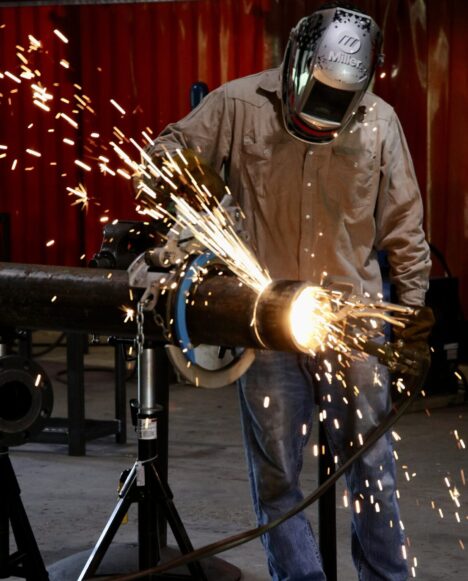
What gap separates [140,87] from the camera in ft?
29.9

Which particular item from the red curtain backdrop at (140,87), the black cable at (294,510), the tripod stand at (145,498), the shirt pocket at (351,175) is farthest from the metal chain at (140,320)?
the red curtain backdrop at (140,87)

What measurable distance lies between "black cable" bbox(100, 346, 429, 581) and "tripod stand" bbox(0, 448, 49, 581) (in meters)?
0.95

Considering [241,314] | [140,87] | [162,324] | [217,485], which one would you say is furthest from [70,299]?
[140,87]

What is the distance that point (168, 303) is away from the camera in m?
2.25

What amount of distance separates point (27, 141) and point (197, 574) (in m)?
6.78

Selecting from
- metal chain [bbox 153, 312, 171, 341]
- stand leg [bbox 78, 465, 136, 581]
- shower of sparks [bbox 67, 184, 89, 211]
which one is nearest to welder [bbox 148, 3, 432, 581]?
stand leg [bbox 78, 465, 136, 581]

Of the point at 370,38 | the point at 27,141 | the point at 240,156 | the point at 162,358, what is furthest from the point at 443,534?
the point at 27,141

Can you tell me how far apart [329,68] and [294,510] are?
4.14 feet

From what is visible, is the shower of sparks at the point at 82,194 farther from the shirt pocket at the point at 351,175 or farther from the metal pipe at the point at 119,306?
the metal pipe at the point at 119,306

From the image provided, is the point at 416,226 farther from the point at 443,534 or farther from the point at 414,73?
the point at 414,73

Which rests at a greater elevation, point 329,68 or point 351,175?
point 329,68

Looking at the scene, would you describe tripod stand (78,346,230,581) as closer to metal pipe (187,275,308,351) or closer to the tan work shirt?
the tan work shirt

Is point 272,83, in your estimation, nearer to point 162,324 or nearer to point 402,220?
point 402,220

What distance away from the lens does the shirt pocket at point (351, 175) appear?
3.29m
